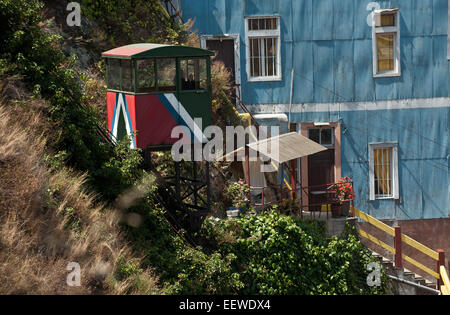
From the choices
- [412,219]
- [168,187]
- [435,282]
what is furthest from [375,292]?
[168,187]

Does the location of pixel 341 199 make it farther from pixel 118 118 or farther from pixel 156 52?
pixel 156 52

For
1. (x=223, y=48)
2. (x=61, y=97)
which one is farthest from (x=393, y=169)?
(x=61, y=97)

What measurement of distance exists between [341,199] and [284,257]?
3.24m

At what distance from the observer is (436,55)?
25031mm

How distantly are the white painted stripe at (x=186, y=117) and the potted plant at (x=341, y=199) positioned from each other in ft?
19.6

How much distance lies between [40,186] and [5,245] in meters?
1.91

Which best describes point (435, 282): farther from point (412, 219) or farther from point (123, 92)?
point (123, 92)

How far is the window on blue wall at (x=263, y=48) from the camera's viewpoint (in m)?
24.7

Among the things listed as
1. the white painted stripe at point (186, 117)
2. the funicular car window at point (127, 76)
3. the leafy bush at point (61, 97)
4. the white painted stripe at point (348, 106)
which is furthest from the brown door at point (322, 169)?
the leafy bush at point (61, 97)

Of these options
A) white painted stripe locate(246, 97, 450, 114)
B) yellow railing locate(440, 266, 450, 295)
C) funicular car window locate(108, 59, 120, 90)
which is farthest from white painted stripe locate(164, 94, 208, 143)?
yellow railing locate(440, 266, 450, 295)

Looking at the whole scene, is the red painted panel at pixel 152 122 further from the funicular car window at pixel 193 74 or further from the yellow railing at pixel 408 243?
the yellow railing at pixel 408 243

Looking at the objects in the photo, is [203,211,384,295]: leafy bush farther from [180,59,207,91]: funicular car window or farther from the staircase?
[180,59,207,91]: funicular car window

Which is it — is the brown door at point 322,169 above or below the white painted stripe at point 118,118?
below

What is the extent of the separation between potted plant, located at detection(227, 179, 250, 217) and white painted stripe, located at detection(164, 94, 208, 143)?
3.80 m
